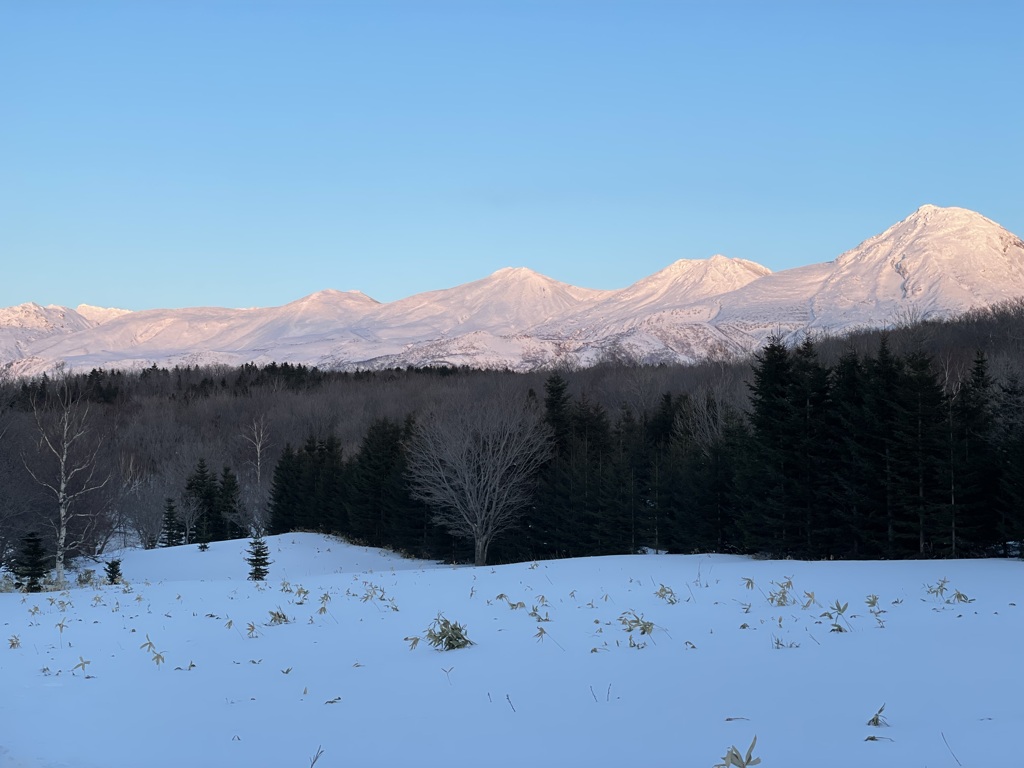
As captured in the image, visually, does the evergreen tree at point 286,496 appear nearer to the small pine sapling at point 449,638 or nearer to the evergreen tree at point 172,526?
the evergreen tree at point 172,526

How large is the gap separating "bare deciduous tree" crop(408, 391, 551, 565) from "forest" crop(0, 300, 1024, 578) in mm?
171

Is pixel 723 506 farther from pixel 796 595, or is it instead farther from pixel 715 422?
pixel 796 595

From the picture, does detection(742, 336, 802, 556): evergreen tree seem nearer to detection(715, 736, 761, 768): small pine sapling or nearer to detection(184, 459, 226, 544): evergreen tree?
detection(715, 736, 761, 768): small pine sapling

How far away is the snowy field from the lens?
5914 millimetres

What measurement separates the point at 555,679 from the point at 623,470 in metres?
36.7

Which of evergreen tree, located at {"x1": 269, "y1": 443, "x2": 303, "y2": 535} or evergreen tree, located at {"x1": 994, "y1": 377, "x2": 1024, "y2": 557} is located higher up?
evergreen tree, located at {"x1": 994, "y1": 377, "x2": 1024, "y2": 557}

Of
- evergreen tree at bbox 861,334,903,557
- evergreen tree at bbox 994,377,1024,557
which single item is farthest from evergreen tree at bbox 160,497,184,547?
evergreen tree at bbox 994,377,1024,557

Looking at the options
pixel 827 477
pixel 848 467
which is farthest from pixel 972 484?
pixel 827 477

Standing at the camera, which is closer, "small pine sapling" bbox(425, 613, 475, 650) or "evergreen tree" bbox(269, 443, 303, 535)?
"small pine sapling" bbox(425, 613, 475, 650)

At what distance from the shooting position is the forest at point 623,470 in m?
25.1

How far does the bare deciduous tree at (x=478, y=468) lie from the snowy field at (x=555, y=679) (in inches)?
1303

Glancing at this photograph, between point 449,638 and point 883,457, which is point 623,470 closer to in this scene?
point 883,457

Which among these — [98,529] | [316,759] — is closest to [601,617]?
[316,759]

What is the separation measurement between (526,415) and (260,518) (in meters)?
32.9
